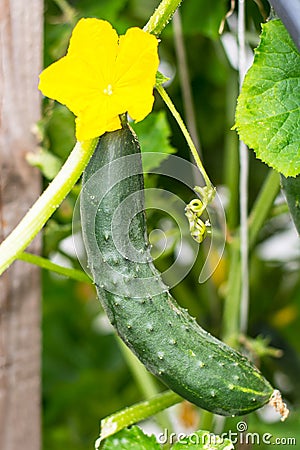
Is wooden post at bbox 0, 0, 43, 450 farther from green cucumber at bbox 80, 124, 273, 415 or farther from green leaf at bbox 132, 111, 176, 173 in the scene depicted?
green cucumber at bbox 80, 124, 273, 415

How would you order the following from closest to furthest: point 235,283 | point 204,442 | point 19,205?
1. point 204,442
2. point 19,205
3. point 235,283

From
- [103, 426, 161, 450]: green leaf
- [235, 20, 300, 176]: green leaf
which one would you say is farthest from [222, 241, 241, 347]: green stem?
[235, 20, 300, 176]: green leaf

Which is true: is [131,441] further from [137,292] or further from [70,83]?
[70,83]

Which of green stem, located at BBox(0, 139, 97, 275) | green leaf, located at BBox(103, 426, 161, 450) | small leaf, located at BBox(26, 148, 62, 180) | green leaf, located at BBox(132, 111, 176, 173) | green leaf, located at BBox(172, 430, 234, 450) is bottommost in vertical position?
green leaf, located at BBox(172, 430, 234, 450)

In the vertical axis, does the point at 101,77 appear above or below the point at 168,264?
below

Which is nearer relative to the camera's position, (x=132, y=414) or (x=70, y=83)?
(x=70, y=83)

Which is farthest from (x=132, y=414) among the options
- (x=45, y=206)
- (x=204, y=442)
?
(x=45, y=206)

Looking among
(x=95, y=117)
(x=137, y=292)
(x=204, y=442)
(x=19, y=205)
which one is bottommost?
(x=204, y=442)

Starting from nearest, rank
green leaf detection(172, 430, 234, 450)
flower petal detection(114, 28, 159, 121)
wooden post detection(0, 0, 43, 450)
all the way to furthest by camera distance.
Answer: flower petal detection(114, 28, 159, 121) < green leaf detection(172, 430, 234, 450) < wooden post detection(0, 0, 43, 450)
